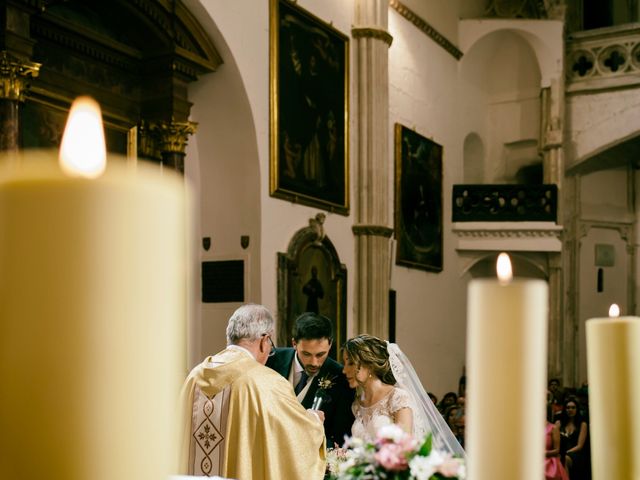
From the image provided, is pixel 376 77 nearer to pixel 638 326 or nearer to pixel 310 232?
pixel 310 232

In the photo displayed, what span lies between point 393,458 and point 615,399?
95 centimetres

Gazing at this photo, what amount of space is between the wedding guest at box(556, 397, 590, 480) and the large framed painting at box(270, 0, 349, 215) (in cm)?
398

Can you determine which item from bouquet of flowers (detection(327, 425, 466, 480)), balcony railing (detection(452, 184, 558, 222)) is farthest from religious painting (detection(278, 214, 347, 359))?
bouquet of flowers (detection(327, 425, 466, 480))

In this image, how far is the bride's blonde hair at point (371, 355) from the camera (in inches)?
202

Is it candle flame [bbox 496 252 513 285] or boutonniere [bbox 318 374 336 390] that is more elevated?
candle flame [bbox 496 252 513 285]

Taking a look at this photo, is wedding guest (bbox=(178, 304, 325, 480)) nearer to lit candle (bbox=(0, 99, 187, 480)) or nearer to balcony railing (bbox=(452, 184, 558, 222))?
lit candle (bbox=(0, 99, 187, 480))

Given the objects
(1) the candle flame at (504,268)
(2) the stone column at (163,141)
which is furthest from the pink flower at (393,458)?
(2) the stone column at (163,141)

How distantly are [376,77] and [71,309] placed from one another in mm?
12242

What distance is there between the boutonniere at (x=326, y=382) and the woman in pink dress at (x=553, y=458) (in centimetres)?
457

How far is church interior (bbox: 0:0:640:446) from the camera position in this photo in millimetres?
8727

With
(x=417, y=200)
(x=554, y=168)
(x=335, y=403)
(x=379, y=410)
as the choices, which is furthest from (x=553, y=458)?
(x=554, y=168)

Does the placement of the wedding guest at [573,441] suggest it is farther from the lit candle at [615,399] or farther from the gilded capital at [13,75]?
the lit candle at [615,399]

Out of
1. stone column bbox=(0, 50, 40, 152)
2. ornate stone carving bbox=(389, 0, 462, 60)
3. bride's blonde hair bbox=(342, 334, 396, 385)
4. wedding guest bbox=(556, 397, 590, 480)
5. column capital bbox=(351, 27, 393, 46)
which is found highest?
ornate stone carving bbox=(389, 0, 462, 60)

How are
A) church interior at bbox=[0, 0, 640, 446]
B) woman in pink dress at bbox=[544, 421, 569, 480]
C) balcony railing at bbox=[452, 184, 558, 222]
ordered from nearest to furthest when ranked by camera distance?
1. church interior at bbox=[0, 0, 640, 446]
2. woman in pink dress at bbox=[544, 421, 569, 480]
3. balcony railing at bbox=[452, 184, 558, 222]
